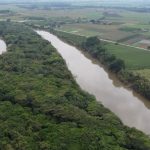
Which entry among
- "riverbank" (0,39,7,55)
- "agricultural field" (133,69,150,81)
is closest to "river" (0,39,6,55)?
"riverbank" (0,39,7,55)

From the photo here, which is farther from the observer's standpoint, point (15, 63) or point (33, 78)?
point (15, 63)

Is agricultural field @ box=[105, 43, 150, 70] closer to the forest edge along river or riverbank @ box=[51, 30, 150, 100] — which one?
riverbank @ box=[51, 30, 150, 100]

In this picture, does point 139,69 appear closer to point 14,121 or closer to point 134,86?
point 134,86

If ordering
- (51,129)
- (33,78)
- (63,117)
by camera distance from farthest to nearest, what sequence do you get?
(33,78), (63,117), (51,129)

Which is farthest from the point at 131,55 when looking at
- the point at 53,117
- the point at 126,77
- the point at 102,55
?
the point at 53,117

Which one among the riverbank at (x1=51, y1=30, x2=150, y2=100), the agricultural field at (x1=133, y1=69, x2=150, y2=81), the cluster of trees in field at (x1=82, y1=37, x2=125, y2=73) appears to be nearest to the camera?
the riverbank at (x1=51, y1=30, x2=150, y2=100)

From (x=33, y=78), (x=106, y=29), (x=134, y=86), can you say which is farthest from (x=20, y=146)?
(x=106, y=29)
